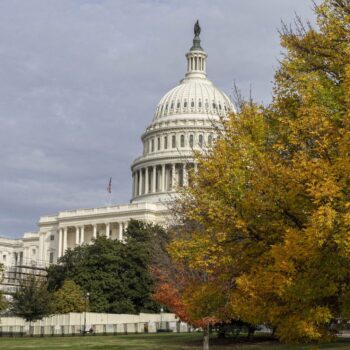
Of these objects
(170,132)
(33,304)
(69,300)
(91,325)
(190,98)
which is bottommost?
(91,325)

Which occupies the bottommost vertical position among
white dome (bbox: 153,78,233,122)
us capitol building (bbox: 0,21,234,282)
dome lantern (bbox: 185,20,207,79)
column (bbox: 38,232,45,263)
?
column (bbox: 38,232,45,263)

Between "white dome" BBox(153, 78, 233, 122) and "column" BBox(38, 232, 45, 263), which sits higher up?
"white dome" BBox(153, 78, 233, 122)

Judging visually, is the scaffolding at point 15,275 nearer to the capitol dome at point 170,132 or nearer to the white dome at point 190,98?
the capitol dome at point 170,132

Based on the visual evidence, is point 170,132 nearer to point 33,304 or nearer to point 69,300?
point 69,300

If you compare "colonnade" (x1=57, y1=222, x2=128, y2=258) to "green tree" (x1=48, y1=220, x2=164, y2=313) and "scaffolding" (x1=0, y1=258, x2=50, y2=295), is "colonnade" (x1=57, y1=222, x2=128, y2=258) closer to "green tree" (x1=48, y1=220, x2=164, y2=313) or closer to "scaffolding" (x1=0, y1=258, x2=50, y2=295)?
"scaffolding" (x1=0, y1=258, x2=50, y2=295)

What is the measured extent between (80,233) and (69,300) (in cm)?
8315

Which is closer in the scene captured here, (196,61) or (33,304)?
(33,304)

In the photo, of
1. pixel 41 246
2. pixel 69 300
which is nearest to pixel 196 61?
pixel 41 246

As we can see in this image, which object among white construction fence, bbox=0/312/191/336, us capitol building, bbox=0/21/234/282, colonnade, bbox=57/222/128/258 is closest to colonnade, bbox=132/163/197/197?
us capitol building, bbox=0/21/234/282

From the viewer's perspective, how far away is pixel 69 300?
7825cm

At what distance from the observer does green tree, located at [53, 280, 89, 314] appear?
78.1 meters

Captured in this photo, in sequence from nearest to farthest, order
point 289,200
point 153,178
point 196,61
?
point 289,200
point 153,178
point 196,61

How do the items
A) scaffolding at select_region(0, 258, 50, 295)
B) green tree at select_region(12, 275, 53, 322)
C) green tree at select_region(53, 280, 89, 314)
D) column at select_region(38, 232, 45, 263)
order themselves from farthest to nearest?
column at select_region(38, 232, 45, 263)
scaffolding at select_region(0, 258, 50, 295)
green tree at select_region(53, 280, 89, 314)
green tree at select_region(12, 275, 53, 322)

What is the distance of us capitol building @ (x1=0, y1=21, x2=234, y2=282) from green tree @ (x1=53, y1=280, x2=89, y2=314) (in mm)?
68028
